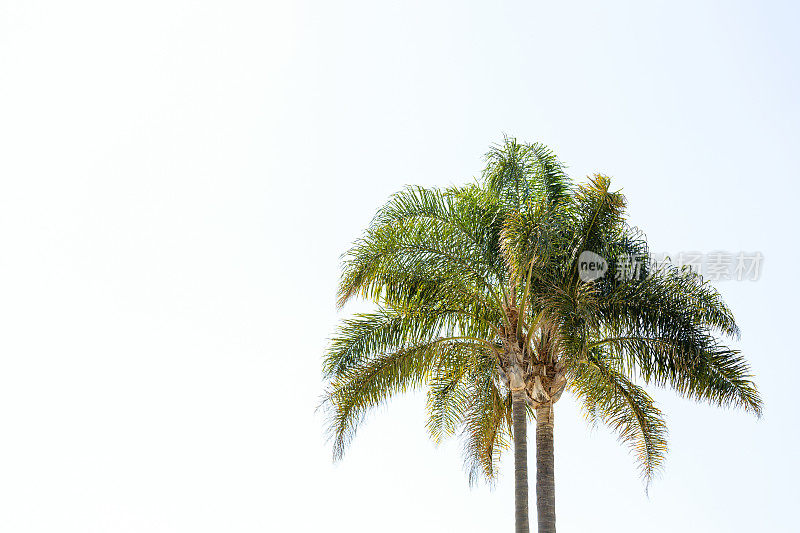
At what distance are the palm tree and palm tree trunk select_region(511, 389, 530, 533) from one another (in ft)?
0.08

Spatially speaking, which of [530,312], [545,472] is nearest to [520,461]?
[545,472]

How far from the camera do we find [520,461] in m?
15.0

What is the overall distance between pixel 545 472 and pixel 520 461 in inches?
23.7

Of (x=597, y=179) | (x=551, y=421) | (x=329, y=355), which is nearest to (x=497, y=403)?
(x=551, y=421)

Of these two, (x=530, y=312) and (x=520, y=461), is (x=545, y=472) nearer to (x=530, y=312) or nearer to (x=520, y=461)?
(x=520, y=461)

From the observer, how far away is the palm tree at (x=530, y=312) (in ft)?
42.9

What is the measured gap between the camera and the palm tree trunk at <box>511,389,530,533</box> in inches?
581

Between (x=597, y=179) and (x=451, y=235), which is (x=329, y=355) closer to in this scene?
(x=451, y=235)

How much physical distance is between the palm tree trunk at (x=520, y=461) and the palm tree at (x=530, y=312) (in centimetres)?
2

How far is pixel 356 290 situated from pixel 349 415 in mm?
2078

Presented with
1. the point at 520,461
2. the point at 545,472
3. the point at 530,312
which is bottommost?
the point at 545,472

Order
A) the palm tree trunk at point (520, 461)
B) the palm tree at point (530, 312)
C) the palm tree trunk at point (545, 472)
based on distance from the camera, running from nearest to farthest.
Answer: the palm tree at point (530, 312) → the palm tree trunk at point (545, 472) → the palm tree trunk at point (520, 461)

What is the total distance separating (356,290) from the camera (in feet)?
46.2

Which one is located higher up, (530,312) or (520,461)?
(530,312)
